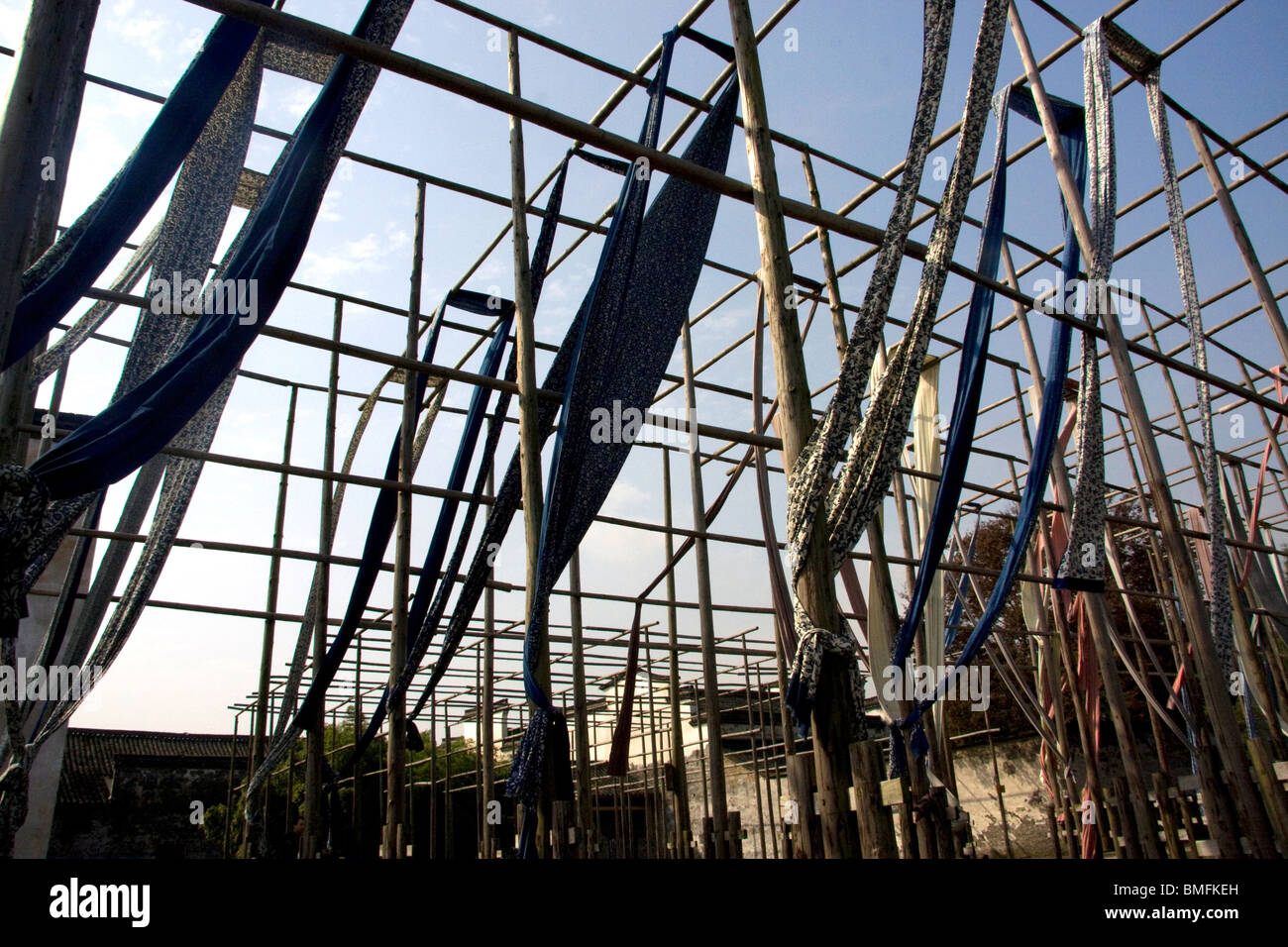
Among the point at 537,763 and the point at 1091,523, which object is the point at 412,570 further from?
the point at 1091,523

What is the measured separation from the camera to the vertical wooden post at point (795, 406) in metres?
3.53

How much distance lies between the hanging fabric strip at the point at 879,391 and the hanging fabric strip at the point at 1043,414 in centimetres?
99

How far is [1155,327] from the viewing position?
9.39 m

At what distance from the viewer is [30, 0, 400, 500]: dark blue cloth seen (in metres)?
3.55

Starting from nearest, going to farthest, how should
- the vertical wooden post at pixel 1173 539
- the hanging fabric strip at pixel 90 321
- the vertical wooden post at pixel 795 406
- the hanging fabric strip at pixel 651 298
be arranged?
the vertical wooden post at pixel 795 406 < the hanging fabric strip at pixel 90 321 < the vertical wooden post at pixel 1173 539 < the hanging fabric strip at pixel 651 298

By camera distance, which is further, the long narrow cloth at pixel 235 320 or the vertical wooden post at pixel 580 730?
the vertical wooden post at pixel 580 730

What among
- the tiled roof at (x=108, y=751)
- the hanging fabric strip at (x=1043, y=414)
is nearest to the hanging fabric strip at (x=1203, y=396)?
the hanging fabric strip at (x=1043, y=414)

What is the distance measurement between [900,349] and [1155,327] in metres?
6.40

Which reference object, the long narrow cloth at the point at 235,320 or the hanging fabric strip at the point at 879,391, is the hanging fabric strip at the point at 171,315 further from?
the hanging fabric strip at the point at 879,391

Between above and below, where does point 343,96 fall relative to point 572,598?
above

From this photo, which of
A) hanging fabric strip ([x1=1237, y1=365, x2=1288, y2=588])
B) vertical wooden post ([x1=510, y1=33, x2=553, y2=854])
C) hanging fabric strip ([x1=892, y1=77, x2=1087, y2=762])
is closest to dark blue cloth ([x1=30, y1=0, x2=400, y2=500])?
vertical wooden post ([x1=510, y1=33, x2=553, y2=854])

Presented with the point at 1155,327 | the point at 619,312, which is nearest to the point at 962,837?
the point at 619,312

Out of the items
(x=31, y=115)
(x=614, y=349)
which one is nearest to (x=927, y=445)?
(x=614, y=349)
